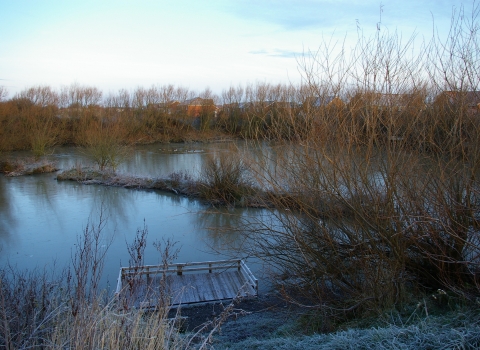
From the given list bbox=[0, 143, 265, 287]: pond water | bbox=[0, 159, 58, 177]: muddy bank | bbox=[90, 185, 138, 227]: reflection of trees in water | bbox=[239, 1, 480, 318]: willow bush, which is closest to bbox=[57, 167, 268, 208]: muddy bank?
bbox=[0, 143, 265, 287]: pond water

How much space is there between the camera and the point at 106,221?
38.2 feet

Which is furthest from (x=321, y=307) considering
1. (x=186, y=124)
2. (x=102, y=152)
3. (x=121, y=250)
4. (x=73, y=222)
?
(x=186, y=124)

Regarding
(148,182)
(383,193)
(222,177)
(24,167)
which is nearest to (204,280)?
(383,193)

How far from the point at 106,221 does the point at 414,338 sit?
385 inches

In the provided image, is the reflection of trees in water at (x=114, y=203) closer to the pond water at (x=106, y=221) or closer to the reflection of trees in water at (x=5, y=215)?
the pond water at (x=106, y=221)

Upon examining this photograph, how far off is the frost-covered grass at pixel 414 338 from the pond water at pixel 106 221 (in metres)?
2.64

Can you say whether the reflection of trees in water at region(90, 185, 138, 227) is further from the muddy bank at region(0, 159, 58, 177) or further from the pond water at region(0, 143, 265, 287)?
the muddy bank at region(0, 159, 58, 177)

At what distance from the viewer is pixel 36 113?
30516 millimetres

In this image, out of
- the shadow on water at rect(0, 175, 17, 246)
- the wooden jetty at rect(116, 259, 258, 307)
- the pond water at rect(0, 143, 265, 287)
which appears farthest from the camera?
the shadow on water at rect(0, 175, 17, 246)

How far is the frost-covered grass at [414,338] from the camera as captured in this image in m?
3.05

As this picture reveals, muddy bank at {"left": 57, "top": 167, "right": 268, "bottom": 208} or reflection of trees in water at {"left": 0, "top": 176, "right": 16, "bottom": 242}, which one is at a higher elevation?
muddy bank at {"left": 57, "top": 167, "right": 268, "bottom": 208}

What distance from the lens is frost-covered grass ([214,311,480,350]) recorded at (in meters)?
3.05

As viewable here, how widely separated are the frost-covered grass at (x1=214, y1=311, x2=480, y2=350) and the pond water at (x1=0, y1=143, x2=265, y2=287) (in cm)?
264

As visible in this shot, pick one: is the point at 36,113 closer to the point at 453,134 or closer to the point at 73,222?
the point at 73,222
